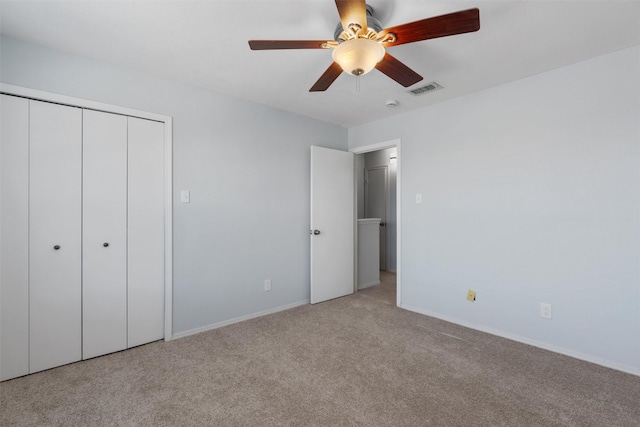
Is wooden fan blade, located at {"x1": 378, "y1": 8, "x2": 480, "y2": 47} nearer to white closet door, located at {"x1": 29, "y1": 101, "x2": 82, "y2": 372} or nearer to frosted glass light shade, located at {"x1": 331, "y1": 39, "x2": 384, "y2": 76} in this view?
frosted glass light shade, located at {"x1": 331, "y1": 39, "x2": 384, "y2": 76}

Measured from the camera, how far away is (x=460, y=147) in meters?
3.09

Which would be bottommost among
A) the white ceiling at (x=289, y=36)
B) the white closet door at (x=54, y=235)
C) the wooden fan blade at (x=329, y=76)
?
the white closet door at (x=54, y=235)

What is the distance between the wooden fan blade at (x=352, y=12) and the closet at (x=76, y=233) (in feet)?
6.47

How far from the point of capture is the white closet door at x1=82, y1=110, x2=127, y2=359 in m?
2.34

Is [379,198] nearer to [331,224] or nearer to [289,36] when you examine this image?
[331,224]

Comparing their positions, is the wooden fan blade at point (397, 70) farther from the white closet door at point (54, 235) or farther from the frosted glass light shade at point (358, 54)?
the white closet door at point (54, 235)

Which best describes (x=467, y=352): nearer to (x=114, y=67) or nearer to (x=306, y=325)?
(x=306, y=325)

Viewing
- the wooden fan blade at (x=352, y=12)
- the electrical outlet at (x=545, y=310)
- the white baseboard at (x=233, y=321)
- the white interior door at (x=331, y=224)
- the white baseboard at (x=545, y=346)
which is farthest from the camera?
the white interior door at (x=331, y=224)

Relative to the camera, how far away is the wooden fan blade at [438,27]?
4.59 ft

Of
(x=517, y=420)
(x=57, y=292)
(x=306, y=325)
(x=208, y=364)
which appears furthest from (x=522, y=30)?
(x=57, y=292)

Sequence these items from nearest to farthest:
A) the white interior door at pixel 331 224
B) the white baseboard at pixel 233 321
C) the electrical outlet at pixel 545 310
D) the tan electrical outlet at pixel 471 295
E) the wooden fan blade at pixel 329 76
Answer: the wooden fan blade at pixel 329 76 < the electrical outlet at pixel 545 310 < the white baseboard at pixel 233 321 < the tan electrical outlet at pixel 471 295 < the white interior door at pixel 331 224

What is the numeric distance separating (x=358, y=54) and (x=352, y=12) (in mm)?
197

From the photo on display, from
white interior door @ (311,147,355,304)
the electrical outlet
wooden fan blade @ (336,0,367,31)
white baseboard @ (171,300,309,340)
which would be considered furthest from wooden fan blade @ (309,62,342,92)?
the electrical outlet

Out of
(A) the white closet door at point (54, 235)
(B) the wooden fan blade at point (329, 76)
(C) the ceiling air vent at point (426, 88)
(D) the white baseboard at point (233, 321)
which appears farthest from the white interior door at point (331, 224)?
(A) the white closet door at point (54, 235)
